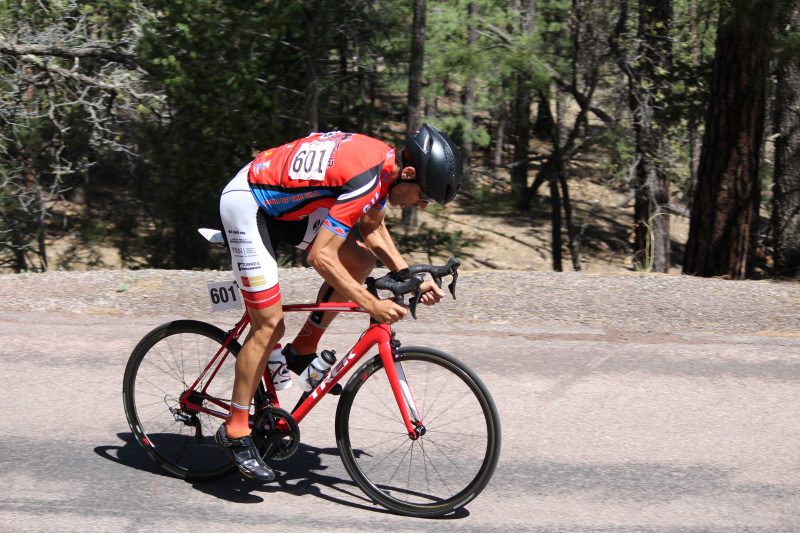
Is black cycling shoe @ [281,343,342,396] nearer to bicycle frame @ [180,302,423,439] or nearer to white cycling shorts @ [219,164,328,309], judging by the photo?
bicycle frame @ [180,302,423,439]

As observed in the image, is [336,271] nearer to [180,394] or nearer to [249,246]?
[249,246]

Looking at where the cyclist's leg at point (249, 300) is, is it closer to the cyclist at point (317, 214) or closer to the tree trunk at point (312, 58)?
the cyclist at point (317, 214)

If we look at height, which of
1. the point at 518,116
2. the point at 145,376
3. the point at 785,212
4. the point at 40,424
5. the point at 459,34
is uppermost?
the point at 459,34

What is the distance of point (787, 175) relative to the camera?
471 inches

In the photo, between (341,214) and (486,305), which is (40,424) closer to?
(341,214)

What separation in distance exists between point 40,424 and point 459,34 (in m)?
12.5

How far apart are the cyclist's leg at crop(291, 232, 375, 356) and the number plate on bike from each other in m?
0.37

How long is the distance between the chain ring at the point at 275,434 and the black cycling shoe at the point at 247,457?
0.23 ft

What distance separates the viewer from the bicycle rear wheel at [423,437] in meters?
4.18

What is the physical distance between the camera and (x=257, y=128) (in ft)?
50.3

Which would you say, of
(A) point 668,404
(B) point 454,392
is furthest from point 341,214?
(A) point 668,404

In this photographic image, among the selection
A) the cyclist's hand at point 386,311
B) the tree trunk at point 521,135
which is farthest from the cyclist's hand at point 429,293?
the tree trunk at point 521,135

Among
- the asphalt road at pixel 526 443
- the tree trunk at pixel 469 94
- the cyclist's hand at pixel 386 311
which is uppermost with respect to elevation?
the tree trunk at pixel 469 94

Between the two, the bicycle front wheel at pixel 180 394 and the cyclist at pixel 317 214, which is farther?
the bicycle front wheel at pixel 180 394
